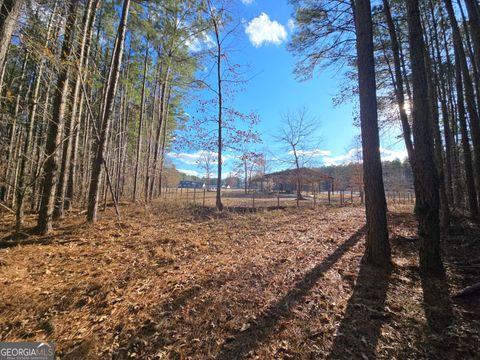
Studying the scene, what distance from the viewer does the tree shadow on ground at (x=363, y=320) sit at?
6.89 feet

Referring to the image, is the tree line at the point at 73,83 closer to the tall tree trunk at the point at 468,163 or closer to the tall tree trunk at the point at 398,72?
the tall tree trunk at the point at 398,72

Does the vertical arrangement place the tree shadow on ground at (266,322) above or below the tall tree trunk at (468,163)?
below

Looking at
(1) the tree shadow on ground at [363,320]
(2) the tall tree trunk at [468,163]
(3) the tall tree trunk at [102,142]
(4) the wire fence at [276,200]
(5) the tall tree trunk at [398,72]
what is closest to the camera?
(1) the tree shadow on ground at [363,320]

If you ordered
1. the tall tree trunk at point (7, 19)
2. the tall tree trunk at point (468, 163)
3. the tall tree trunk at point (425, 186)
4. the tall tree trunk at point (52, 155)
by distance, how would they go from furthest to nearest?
the tall tree trunk at point (468, 163) < the tall tree trunk at point (52, 155) < the tall tree trunk at point (425, 186) < the tall tree trunk at point (7, 19)

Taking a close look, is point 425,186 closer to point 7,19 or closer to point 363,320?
point 363,320

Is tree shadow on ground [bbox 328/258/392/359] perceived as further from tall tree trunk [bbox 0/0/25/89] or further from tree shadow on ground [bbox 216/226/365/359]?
tall tree trunk [bbox 0/0/25/89]

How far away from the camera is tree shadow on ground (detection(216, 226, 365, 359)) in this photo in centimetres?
213

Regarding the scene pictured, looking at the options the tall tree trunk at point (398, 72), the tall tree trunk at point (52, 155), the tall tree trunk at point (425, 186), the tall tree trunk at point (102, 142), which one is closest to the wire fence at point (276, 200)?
the tall tree trunk at point (398, 72)

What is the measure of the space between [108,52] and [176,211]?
32.1ft

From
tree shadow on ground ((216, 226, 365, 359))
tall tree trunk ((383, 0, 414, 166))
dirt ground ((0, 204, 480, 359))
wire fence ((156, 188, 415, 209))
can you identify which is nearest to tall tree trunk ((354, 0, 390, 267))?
dirt ground ((0, 204, 480, 359))

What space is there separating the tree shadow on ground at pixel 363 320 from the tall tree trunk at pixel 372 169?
0.51 meters

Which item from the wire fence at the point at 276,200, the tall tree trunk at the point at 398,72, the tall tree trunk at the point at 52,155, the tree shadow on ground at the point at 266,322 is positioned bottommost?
the tree shadow on ground at the point at 266,322

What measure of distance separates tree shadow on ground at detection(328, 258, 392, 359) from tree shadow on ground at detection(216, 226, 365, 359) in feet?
1.95

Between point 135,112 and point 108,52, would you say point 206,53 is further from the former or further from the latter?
point 135,112
